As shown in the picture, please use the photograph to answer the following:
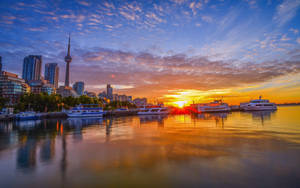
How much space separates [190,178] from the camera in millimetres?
11445

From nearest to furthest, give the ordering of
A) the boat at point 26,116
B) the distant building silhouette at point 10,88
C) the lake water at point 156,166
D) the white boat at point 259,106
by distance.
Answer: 1. the lake water at point 156,166
2. the boat at point 26,116
3. the white boat at point 259,106
4. the distant building silhouette at point 10,88

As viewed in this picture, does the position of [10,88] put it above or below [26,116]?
above

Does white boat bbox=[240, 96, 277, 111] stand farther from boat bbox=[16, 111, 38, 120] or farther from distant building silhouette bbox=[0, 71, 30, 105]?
distant building silhouette bbox=[0, 71, 30, 105]

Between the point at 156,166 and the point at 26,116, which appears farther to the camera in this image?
the point at 26,116

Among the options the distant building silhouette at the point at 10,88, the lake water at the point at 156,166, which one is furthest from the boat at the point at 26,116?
the distant building silhouette at the point at 10,88

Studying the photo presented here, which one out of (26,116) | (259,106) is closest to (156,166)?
(26,116)

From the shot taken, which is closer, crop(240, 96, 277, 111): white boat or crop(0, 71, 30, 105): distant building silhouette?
crop(240, 96, 277, 111): white boat

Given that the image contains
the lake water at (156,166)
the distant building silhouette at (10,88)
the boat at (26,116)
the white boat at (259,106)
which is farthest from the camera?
the distant building silhouette at (10,88)

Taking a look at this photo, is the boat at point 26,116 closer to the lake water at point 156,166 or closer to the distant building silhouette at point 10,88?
the lake water at point 156,166

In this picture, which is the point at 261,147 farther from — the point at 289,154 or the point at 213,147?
the point at 213,147

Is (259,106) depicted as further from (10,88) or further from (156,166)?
(10,88)

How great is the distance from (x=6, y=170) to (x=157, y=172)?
13.3 meters

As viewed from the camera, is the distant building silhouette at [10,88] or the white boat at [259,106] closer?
the white boat at [259,106]

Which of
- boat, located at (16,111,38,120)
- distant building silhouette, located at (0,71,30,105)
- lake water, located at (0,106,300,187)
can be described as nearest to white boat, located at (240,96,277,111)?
lake water, located at (0,106,300,187)
